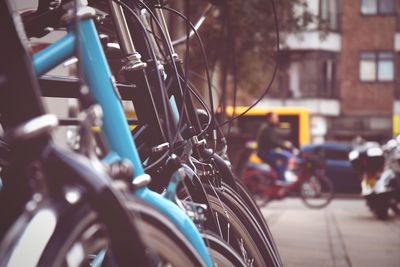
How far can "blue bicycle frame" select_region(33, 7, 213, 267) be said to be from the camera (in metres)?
1.39

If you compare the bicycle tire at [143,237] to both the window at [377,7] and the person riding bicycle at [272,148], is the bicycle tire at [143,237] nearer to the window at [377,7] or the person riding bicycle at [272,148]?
the person riding bicycle at [272,148]

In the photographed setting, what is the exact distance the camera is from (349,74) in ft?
106

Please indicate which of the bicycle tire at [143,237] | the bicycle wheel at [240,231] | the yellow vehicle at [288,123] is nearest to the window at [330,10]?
the yellow vehicle at [288,123]

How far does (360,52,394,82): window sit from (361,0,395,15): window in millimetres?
2011

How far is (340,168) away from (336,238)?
28.2 feet

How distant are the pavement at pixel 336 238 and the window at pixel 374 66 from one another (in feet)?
67.3

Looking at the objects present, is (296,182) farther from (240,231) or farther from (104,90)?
(104,90)

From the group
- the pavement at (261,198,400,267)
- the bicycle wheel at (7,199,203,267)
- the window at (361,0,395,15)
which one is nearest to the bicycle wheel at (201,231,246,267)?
the bicycle wheel at (7,199,203,267)

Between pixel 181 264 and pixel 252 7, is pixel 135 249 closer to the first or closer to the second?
pixel 181 264

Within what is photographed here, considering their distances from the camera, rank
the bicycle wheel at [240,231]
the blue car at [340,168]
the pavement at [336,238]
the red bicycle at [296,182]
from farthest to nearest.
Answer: the blue car at [340,168] < the red bicycle at [296,182] < the pavement at [336,238] < the bicycle wheel at [240,231]

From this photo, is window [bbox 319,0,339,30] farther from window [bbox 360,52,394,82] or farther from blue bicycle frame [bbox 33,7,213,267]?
blue bicycle frame [bbox 33,7,213,267]

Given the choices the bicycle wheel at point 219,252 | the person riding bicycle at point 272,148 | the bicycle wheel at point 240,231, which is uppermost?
the bicycle wheel at point 219,252

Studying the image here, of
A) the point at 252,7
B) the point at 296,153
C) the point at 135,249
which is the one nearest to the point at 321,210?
the point at 296,153

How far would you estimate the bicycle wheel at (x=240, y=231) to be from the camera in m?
2.03
